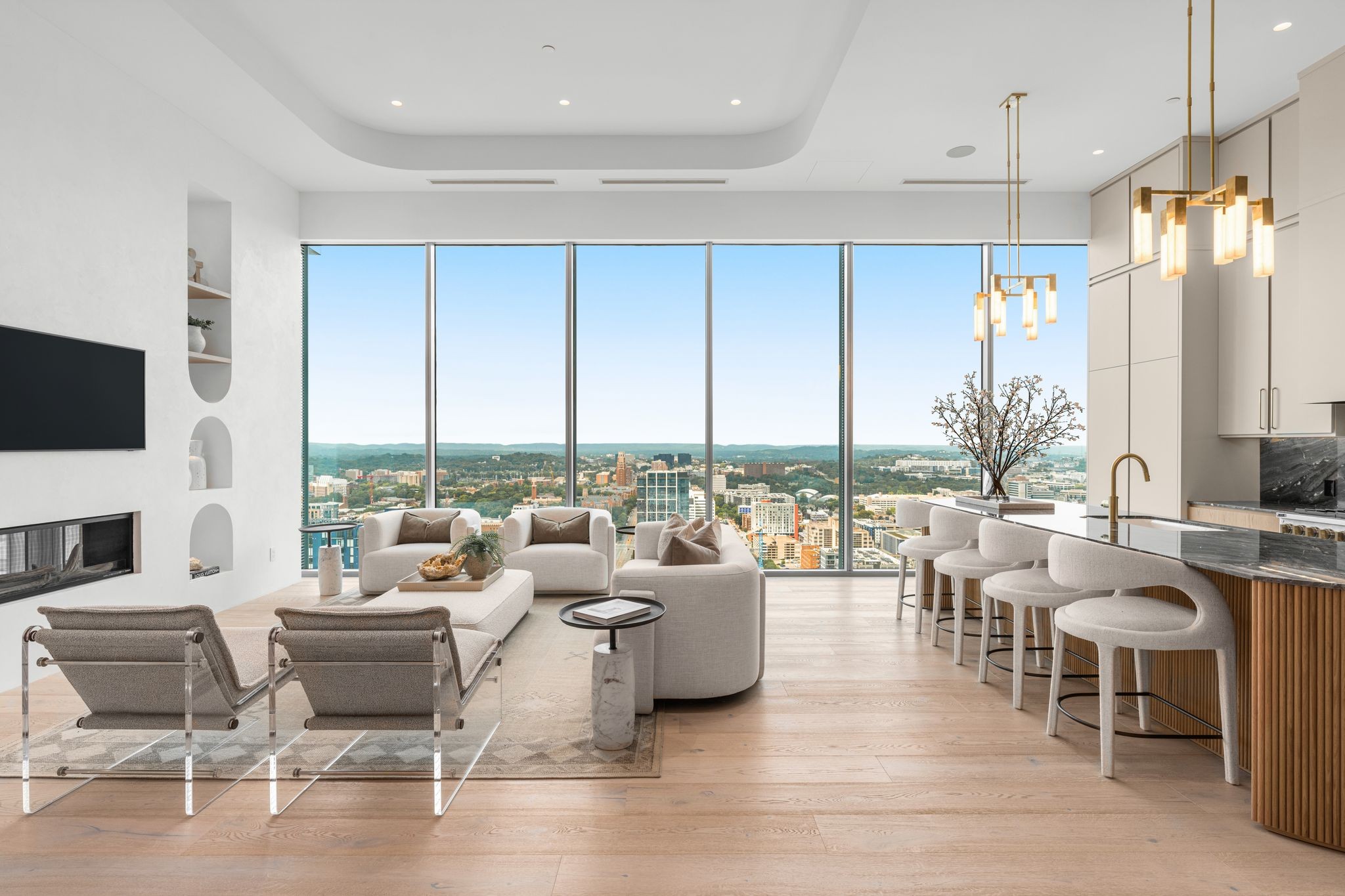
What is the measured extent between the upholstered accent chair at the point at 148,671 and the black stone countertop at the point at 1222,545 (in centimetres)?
328

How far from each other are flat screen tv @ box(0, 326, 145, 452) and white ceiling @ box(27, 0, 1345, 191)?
68.6 inches

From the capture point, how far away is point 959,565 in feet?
12.8

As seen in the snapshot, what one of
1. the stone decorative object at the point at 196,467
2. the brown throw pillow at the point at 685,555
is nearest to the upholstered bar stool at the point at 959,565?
the brown throw pillow at the point at 685,555

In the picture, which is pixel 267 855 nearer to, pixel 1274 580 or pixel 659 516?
pixel 1274 580

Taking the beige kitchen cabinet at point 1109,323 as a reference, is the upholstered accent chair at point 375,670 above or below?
below

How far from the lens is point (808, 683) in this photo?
3676mm

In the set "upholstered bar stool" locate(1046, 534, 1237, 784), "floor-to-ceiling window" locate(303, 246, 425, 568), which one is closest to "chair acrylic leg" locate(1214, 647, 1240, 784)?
"upholstered bar stool" locate(1046, 534, 1237, 784)

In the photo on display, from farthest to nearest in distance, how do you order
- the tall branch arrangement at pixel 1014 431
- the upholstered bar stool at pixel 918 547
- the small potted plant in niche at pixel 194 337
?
1. the small potted plant in niche at pixel 194 337
2. the upholstered bar stool at pixel 918 547
3. the tall branch arrangement at pixel 1014 431

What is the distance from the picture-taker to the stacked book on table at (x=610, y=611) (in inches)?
111

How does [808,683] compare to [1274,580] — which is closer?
[1274,580]

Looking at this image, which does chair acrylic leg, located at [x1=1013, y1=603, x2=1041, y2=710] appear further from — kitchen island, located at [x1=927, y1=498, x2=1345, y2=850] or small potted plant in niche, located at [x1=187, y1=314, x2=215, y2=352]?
small potted plant in niche, located at [x1=187, y1=314, x2=215, y2=352]

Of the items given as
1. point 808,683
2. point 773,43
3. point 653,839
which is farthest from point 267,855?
point 773,43

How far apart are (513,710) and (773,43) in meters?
4.22

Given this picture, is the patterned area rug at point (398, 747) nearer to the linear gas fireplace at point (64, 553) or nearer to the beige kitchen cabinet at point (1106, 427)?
the linear gas fireplace at point (64, 553)
